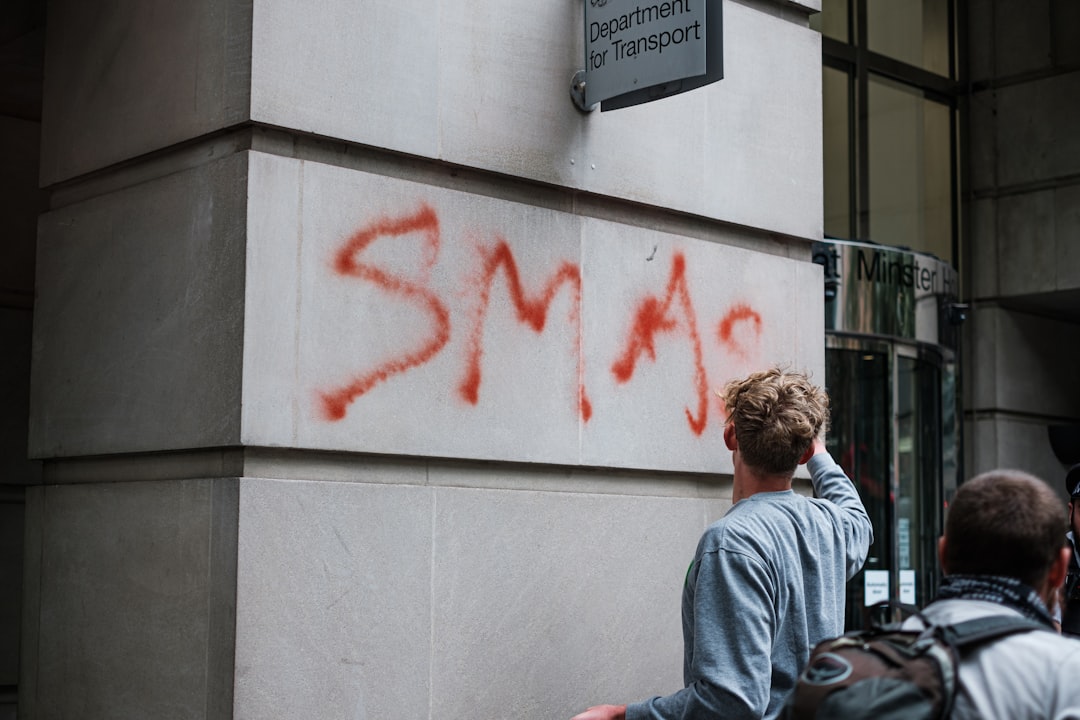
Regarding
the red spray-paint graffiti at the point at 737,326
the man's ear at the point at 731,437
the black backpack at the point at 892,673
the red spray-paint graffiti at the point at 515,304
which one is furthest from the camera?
the red spray-paint graffiti at the point at 737,326

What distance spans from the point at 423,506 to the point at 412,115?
1.26 meters

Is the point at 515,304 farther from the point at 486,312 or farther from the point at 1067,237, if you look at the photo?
the point at 1067,237

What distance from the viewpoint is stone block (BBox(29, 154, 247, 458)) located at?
4.02 metres

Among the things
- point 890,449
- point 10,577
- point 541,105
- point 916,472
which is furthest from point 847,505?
point 916,472

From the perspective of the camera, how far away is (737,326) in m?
5.47

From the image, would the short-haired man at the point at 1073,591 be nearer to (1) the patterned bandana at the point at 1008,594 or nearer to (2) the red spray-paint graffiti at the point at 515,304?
(2) the red spray-paint graffiti at the point at 515,304

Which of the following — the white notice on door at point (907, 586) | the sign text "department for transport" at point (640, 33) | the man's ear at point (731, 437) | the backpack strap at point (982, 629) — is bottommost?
the white notice on door at point (907, 586)

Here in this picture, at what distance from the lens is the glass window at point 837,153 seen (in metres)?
11.7

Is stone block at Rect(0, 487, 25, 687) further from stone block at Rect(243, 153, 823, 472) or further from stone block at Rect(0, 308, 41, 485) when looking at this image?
stone block at Rect(243, 153, 823, 472)

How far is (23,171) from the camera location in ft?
20.7

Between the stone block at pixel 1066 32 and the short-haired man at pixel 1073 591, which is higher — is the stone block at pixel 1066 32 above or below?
Answer: above

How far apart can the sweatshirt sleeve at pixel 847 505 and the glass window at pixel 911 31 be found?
8.62 metres

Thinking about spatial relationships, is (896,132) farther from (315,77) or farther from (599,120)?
(315,77)

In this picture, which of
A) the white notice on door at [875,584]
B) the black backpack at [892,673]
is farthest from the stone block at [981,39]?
the black backpack at [892,673]
